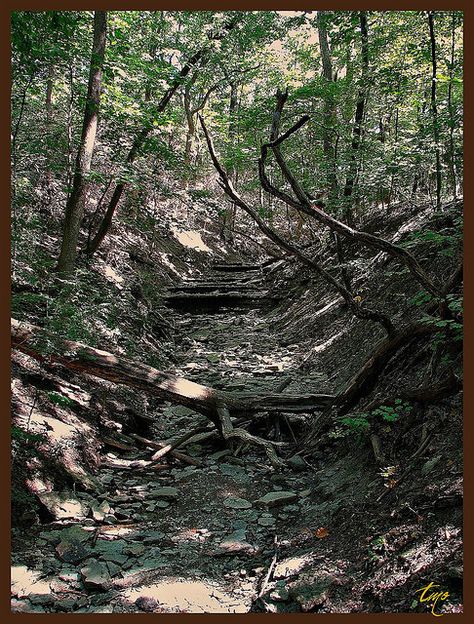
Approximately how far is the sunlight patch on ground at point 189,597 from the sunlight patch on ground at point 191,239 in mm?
17353

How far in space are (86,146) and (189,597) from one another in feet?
23.5

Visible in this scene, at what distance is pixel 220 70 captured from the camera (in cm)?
1662

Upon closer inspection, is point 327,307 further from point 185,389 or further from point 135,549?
point 135,549

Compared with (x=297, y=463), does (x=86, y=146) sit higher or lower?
higher

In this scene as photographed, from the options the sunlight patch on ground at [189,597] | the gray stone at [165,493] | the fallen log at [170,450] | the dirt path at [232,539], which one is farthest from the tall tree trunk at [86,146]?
the sunlight patch on ground at [189,597]

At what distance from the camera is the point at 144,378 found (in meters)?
5.52

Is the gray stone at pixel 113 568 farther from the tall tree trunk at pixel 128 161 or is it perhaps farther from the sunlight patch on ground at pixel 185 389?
the tall tree trunk at pixel 128 161

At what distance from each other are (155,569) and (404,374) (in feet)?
10.3

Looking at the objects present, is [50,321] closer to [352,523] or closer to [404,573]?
[352,523]

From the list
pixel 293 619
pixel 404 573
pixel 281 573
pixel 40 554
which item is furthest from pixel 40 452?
pixel 404 573

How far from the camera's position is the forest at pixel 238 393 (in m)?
3.04

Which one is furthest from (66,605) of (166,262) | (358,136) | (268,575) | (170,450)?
(166,262)
